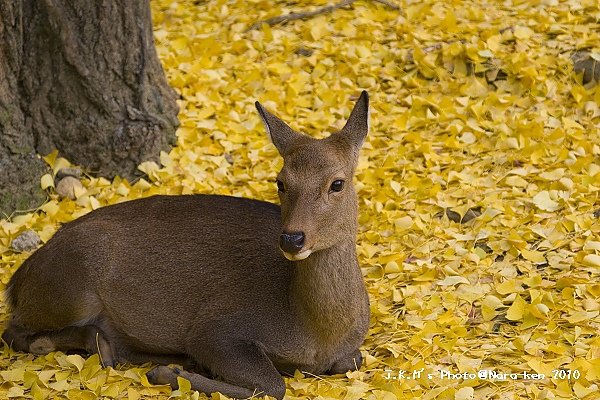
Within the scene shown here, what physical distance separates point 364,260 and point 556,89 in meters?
2.49

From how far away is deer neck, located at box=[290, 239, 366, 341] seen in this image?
520cm

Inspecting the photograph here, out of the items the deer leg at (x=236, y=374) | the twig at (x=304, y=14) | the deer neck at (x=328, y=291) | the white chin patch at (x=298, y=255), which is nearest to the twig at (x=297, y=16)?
the twig at (x=304, y=14)

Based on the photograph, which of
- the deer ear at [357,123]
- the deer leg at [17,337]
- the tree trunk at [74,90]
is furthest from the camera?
the tree trunk at [74,90]

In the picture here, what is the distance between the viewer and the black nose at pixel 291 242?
15.9ft

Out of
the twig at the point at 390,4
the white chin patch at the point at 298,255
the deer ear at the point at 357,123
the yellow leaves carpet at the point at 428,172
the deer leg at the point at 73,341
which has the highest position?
the deer ear at the point at 357,123

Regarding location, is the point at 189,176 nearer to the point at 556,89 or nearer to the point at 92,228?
the point at 92,228

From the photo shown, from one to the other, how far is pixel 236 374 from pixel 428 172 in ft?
8.56

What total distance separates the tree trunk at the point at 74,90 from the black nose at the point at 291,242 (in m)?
2.85

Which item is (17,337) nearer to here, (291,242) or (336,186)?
(291,242)

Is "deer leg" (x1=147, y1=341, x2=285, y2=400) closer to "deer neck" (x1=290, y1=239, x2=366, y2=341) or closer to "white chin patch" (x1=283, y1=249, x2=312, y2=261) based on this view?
"deer neck" (x1=290, y1=239, x2=366, y2=341)

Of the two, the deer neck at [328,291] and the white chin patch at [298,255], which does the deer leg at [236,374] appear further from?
the white chin patch at [298,255]

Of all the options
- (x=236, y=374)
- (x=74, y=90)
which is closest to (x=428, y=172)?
(x=74, y=90)

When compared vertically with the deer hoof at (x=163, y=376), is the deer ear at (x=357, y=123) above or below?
above

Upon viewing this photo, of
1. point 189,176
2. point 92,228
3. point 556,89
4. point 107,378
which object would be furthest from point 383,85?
point 107,378
